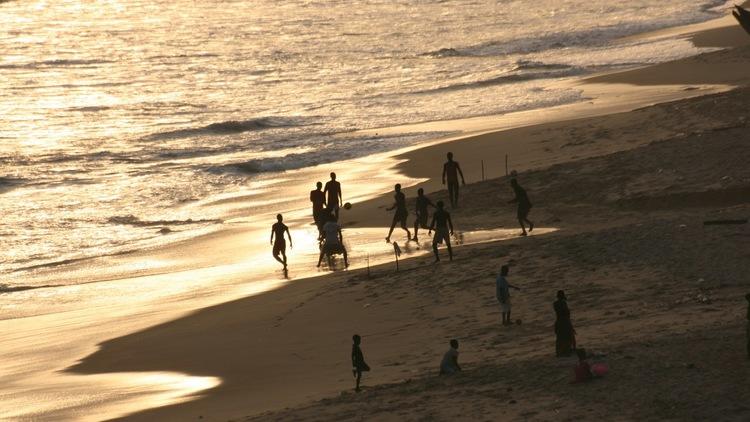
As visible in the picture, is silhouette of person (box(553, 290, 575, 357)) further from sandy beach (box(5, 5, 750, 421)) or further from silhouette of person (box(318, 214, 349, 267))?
silhouette of person (box(318, 214, 349, 267))

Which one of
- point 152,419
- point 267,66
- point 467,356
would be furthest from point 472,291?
point 267,66

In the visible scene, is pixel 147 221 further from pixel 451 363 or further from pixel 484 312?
pixel 451 363

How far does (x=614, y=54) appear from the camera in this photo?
5422 cm

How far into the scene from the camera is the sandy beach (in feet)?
39.6

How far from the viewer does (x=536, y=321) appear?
15.1 meters

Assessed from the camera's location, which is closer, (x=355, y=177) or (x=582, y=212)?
(x=582, y=212)

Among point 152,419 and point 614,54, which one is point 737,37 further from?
point 152,419

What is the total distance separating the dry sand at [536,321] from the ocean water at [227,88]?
7.46 meters

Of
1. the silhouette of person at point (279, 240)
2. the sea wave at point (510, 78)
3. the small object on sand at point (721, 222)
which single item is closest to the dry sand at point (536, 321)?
the small object on sand at point (721, 222)

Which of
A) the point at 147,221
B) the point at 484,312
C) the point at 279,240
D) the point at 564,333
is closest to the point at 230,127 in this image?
the point at 147,221

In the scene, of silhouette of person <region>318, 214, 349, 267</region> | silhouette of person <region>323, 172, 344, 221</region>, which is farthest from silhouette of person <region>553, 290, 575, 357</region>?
silhouette of person <region>323, 172, 344, 221</region>

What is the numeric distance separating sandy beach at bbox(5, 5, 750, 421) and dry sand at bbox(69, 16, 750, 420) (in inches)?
1.3

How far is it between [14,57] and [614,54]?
32620 mm

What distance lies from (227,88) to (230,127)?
1237 cm
